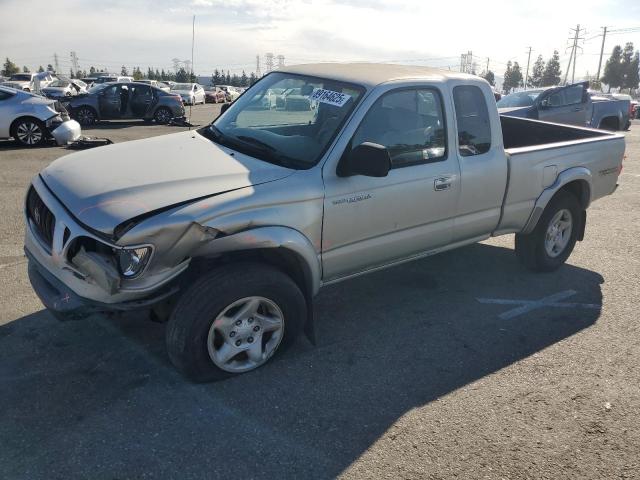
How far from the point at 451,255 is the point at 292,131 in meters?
2.70

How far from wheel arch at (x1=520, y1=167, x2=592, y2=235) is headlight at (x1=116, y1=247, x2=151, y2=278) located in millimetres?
3565

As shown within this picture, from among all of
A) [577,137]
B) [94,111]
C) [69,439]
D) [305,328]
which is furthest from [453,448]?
[94,111]

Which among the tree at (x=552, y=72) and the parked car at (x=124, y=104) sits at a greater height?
the tree at (x=552, y=72)

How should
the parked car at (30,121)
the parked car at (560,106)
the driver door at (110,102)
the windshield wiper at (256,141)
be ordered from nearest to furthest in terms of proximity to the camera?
1. the windshield wiper at (256,141)
2. the parked car at (30,121)
3. the parked car at (560,106)
4. the driver door at (110,102)

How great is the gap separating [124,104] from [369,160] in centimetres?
1677

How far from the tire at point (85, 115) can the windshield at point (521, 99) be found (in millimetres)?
12651

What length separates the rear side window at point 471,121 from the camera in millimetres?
4262

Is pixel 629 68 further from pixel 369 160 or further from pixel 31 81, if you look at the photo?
pixel 369 160

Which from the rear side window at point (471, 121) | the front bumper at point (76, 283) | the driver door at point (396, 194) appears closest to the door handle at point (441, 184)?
the driver door at point (396, 194)

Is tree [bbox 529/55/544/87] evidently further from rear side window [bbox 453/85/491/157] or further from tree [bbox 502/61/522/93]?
rear side window [bbox 453/85/491/157]

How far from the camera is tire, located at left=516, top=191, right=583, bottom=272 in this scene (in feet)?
17.1

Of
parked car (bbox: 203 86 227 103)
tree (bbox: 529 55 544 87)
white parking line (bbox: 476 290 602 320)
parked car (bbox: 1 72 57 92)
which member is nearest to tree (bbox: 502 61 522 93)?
tree (bbox: 529 55 544 87)

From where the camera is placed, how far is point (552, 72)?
3757 inches

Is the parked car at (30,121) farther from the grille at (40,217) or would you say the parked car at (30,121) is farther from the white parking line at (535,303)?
the white parking line at (535,303)
